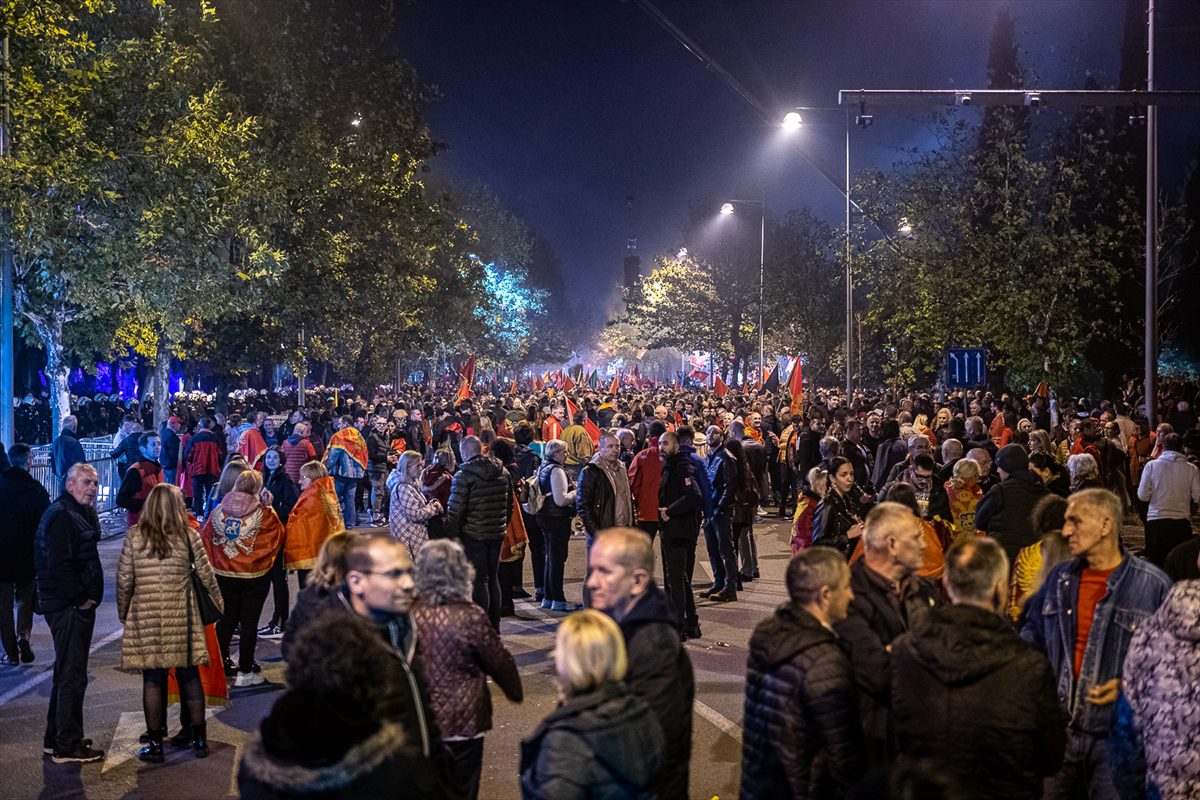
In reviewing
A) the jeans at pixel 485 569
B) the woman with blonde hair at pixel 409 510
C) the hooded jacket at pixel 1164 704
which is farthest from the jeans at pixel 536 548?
the hooded jacket at pixel 1164 704

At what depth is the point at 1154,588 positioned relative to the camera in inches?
206

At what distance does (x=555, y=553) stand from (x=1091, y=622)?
26.0 feet

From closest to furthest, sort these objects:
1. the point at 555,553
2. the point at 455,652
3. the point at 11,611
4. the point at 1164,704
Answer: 1. the point at 1164,704
2. the point at 455,652
3. the point at 11,611
4. the point at 555,553

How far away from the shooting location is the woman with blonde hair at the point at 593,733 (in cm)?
368

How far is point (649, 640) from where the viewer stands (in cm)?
443

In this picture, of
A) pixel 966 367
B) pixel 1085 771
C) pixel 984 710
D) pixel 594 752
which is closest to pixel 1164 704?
pixel 1085 771

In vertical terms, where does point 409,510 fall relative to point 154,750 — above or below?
above

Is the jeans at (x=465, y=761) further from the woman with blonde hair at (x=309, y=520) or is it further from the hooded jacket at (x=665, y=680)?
the woman with blonde hair at (x=309, y=520)

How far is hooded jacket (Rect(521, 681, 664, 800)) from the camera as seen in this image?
12.1 feet

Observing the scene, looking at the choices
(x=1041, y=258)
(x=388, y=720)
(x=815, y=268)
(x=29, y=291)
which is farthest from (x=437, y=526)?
(x=815, y=268)

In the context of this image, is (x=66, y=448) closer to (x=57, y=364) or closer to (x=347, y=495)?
(x=347, y=495)

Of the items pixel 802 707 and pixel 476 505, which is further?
pixel 476 505

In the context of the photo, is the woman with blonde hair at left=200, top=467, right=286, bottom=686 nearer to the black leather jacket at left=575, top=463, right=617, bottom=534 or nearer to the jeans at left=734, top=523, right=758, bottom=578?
the black leather jacket at left=575, top=463, right=617, bottom=534

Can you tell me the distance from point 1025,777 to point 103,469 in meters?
18.8
